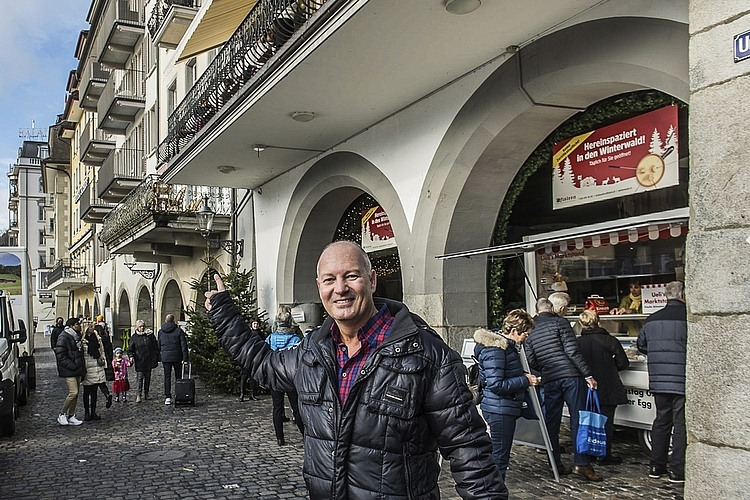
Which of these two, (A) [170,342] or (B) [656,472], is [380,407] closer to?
(B) [656,472]

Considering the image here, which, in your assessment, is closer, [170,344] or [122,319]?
[170,344]

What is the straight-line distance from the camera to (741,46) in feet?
14.6

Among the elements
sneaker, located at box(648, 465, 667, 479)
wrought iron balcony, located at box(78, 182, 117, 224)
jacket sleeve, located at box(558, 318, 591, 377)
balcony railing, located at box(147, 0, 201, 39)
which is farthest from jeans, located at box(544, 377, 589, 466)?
wrought iron balcony, located at box(78, 182, 117, 224)

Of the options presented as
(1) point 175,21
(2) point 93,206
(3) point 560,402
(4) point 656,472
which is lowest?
(4) point 656,472

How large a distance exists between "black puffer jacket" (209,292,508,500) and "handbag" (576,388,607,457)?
15.4 ft

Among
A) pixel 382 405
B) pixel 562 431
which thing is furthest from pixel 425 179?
pixel 382 405

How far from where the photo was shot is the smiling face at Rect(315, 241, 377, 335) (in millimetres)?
2994

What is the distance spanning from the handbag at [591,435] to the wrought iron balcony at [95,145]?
2962 centimetres

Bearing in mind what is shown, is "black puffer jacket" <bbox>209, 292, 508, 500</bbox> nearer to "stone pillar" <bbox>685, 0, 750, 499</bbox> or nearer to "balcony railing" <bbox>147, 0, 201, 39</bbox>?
"stone pillar" <bbox>685, 0, 750, 499</bbox>

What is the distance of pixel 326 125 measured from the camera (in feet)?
36.5

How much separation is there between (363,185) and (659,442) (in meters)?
6.05

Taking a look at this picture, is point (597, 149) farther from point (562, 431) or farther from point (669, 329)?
point (562, 431)

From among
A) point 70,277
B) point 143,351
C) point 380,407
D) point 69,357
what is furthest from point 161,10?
point 70,277

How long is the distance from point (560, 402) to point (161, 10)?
19979 millimetres
